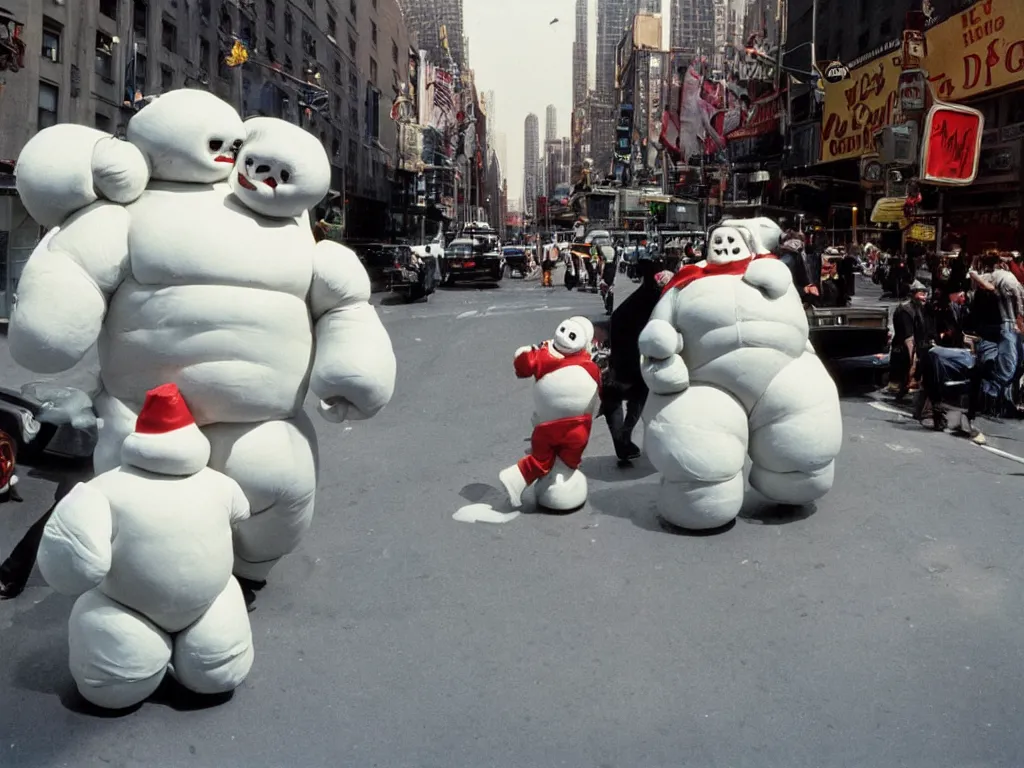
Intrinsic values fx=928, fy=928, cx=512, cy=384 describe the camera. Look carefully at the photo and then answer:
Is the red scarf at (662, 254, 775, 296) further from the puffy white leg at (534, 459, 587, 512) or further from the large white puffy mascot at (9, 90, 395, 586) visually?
the large white puffy mascot at (9, 90, 395, 586)

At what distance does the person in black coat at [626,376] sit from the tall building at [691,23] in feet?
366

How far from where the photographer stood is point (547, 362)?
220 inches

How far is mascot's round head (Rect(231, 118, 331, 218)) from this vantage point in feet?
11.6

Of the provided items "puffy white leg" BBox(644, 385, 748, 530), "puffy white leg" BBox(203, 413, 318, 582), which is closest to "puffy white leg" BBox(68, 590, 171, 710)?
"puffy white leg" BBox(203, 413, 318, 582)

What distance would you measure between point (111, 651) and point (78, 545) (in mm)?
462

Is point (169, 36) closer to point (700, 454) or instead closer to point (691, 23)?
point (700, 454)

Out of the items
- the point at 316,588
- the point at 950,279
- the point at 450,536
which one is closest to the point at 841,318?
the point at 950,279

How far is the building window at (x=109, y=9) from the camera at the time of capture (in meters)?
17.4

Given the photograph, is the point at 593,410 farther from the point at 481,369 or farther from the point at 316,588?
the point at 481,369

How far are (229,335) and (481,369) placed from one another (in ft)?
22.7

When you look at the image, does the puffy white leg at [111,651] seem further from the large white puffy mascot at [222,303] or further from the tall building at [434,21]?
the tall building at [434,21]

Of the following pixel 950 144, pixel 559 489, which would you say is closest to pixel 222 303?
pixel 559 489

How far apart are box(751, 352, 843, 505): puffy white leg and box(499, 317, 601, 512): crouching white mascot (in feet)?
3.30

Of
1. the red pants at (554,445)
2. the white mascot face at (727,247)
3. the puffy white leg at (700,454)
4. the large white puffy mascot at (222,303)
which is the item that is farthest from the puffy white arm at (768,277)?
the large white puffy mascot at (222,303)
